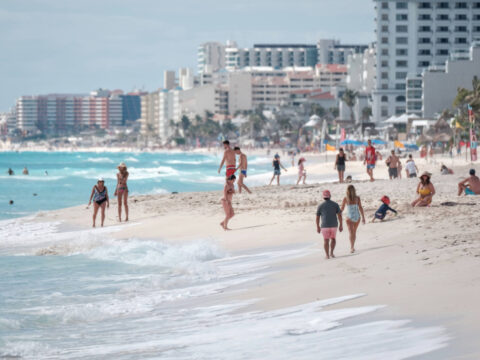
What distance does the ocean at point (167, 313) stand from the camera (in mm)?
9484

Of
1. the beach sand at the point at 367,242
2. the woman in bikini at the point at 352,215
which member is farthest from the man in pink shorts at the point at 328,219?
the woman in bikini at the point at 352,215

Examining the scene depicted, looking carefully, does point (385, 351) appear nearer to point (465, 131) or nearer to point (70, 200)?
point (70, 200)

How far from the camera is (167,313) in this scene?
40.4ft

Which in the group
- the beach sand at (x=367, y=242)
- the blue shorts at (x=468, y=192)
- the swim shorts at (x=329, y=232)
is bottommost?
the beach sand at (x=367, y=242)

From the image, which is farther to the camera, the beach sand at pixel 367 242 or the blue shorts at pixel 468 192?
the blue shorts at pixel 468 192

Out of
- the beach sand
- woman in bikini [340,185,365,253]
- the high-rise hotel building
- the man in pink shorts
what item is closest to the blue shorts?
the beach sand

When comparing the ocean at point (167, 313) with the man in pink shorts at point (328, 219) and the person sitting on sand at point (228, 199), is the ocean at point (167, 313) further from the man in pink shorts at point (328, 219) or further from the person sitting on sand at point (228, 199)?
the person sitting on sand at point (228, 199)

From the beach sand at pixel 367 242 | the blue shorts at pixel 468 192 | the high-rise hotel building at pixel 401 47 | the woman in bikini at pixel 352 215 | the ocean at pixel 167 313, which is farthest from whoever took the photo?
the high-rise hotel building at pixel 401 47

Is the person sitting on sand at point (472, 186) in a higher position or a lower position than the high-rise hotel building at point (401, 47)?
lower

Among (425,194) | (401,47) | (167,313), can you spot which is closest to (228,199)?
(425,194)

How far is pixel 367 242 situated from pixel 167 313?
17.7 feet

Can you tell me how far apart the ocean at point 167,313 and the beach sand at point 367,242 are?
37 centimetres

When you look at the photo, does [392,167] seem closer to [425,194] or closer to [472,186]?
[472,186]

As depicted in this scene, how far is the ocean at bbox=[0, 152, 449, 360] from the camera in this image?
31.1ft
